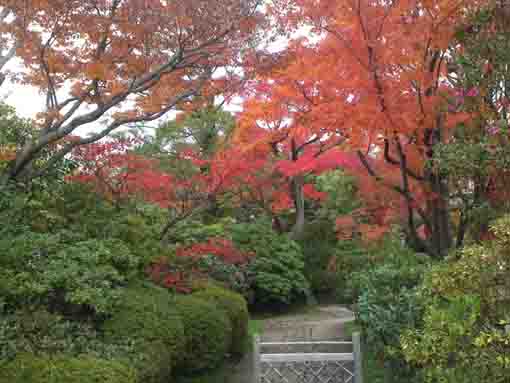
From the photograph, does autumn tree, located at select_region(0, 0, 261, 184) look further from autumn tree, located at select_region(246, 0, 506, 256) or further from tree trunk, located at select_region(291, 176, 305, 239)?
tree trunk, located at select_region(291, 176, 305, 239)

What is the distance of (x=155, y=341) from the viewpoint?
4.99m

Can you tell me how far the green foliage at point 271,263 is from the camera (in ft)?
40.8

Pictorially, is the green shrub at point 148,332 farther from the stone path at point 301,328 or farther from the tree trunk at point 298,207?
the tree trunk at point 298,207

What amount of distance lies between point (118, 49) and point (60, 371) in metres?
4.26

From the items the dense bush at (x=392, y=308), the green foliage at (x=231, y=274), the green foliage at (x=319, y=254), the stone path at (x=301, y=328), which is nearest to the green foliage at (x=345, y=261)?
the green foliage at (x=319, y=254)

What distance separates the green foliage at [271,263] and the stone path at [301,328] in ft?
2.05

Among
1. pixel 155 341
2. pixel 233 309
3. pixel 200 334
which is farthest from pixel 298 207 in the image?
pixel 155 341

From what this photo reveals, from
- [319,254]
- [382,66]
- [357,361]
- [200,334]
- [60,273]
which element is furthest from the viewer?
[319,254]

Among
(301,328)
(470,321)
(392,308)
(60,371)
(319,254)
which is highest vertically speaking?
(319,254)

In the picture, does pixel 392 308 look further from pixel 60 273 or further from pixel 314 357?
pixel 60 273

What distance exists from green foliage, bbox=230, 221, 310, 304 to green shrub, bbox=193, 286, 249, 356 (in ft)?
13.2

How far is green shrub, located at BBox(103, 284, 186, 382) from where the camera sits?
4.68m

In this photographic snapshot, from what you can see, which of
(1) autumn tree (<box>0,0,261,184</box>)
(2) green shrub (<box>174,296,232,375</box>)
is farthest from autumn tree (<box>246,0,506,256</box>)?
(2) green shrub (<box>174,296,232,375</box>)

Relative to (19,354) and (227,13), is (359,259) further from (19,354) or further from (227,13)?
(19,354)
